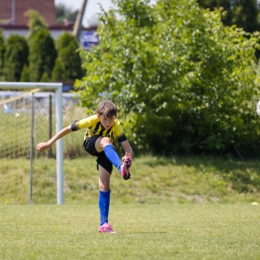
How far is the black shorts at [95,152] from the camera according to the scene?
8073mm

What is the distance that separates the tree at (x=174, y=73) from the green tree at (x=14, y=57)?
708 inches

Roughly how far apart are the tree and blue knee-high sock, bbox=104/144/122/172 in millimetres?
9107

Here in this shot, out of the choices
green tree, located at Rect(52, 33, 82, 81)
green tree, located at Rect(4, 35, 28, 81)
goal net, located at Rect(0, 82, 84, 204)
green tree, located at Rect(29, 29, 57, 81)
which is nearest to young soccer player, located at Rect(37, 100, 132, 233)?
goal net, located at Rect(0, 82, 84, 204)

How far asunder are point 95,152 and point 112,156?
50cm

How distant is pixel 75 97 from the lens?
1778 centimetres

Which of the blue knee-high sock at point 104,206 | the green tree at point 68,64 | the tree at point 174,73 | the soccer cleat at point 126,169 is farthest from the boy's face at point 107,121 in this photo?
the green tree at point 68,64

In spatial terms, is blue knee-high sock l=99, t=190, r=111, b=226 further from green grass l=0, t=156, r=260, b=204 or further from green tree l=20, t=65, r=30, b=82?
green tree l=20, t=65, r=30, b=82

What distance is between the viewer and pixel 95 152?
8141mm

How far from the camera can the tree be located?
1712 cm

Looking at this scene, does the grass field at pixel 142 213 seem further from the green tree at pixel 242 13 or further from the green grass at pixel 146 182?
the green tree at pixel 242 13

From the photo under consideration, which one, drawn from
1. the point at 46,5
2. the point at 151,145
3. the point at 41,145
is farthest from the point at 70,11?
the point at 41,145

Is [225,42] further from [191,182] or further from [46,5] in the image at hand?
[46,5]

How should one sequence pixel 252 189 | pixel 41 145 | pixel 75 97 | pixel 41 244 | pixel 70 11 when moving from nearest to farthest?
pixel 41 244
pixel 41 145
pixel 252 189
pixel 75 97
pixel 70 11

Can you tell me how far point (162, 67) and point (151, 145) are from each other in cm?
231
